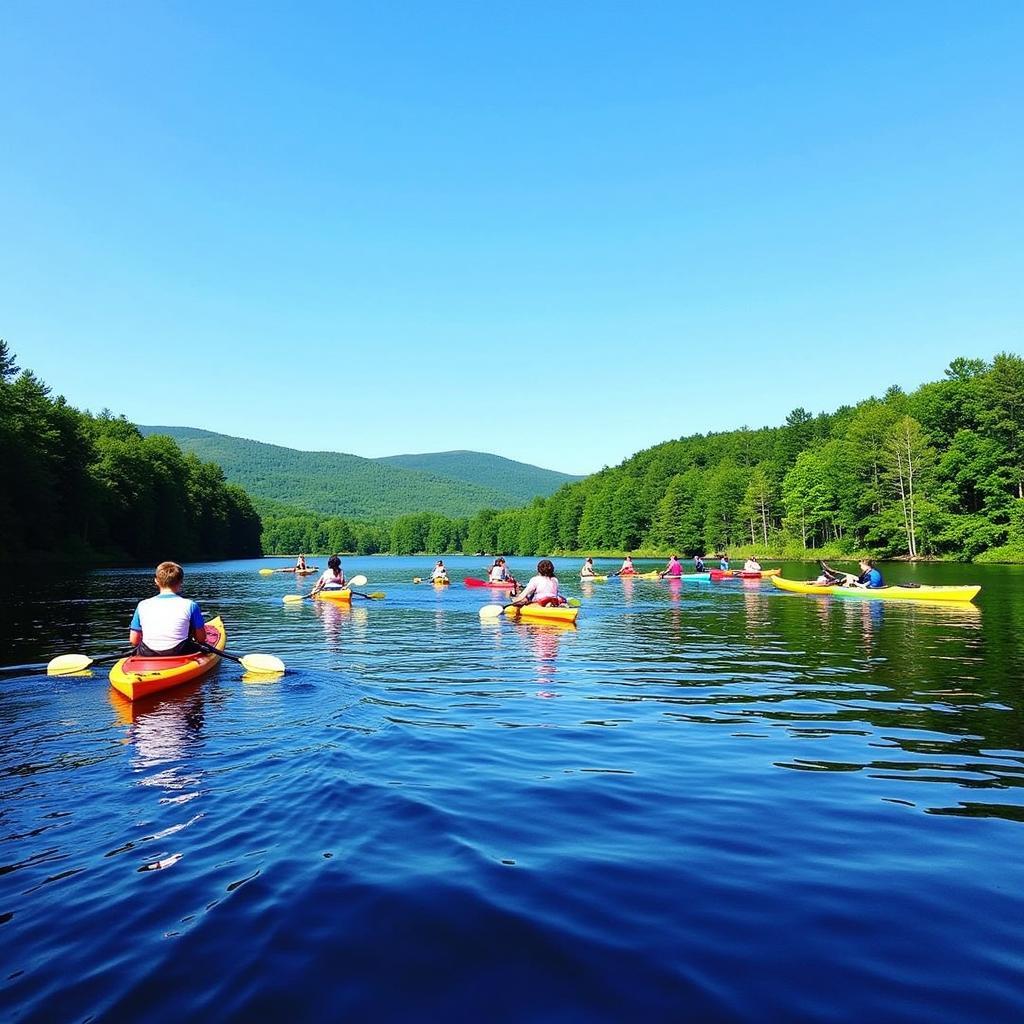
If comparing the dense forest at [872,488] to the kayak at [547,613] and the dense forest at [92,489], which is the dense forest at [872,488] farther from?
the dense forest at [92,489]

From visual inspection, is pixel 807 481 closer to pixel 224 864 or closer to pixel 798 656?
pixel 798 656

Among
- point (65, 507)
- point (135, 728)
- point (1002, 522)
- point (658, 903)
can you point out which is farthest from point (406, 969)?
point (65, 507)

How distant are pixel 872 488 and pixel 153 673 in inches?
3206

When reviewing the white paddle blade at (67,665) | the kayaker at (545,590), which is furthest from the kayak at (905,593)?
the white paddle blade at (67,665)

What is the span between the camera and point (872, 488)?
79.2 metres

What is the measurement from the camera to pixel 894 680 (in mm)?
13797

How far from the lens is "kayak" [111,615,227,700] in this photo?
11570mm

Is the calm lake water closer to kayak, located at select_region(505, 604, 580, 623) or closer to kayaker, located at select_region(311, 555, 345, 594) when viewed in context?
kayak, located at select_region(505, 604, 580, 623)

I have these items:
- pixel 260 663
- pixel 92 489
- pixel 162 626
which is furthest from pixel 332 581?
pixel 92 489

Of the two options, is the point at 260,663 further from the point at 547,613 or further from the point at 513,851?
the point at 547,613

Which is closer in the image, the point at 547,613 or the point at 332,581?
the point at 547,613

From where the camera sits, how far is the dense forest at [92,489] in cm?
6244

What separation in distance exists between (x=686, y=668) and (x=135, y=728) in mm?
10599

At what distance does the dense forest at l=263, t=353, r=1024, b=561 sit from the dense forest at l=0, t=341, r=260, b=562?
242 ft
